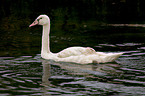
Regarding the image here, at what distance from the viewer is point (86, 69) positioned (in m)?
14.0

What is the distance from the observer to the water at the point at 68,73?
1102 cm

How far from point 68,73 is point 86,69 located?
3.16ft

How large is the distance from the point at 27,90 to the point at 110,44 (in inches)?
412

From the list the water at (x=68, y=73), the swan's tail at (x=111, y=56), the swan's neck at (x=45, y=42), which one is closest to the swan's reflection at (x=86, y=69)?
the water at (x=68, y=73)

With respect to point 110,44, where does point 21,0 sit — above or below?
above

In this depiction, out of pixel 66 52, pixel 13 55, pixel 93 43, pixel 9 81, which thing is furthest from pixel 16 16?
pixel 9 81

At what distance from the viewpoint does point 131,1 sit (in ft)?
188

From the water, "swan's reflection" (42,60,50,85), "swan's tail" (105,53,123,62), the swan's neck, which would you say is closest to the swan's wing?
the water

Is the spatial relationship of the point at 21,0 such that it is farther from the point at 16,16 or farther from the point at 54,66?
the point at 54,66

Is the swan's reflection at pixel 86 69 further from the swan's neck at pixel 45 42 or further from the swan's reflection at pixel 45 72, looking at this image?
the swan's neck at pixel 45 42

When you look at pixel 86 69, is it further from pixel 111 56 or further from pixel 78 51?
pixel 111 56

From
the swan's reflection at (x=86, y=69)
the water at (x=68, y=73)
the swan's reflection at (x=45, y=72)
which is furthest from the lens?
the swan's reflection at (x=86, y=69)

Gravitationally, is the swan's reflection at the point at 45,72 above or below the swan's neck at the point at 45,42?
below

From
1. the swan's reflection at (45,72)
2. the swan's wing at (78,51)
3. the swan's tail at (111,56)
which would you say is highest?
the swan's wing at (78,51)
